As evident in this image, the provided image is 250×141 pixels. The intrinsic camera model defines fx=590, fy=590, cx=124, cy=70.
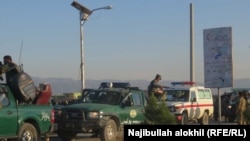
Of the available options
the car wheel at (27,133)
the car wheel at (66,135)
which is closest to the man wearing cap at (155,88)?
the car wheel at (66,135)

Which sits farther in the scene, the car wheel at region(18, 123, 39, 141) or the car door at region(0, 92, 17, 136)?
the car wheel at region(18, 123, 39, 141)

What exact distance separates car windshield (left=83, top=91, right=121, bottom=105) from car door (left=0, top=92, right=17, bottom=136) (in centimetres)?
446

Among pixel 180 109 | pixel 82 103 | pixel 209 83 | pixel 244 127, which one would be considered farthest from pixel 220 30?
pixel 244 127

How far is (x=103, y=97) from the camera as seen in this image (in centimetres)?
1927

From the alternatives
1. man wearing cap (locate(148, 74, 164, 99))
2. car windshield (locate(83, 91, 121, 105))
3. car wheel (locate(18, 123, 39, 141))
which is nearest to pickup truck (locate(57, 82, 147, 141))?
car windshield (locate(83, 91, 121, 105))

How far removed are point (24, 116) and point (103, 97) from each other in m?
4.20

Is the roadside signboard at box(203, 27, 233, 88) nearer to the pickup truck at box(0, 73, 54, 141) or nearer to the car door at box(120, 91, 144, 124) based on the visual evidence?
the car door at box(120, 91, 144, 124)

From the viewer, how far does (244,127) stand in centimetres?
880

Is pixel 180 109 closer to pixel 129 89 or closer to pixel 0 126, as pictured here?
pixel 129 89

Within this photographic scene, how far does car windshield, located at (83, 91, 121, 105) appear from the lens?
62.5 ft

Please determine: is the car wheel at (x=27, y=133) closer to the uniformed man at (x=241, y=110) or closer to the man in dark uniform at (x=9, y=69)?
the man in dark uniform at (x=9, y=69)

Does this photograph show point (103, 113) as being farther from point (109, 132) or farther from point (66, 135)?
point (66, 135)

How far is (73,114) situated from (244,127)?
9.68 meters

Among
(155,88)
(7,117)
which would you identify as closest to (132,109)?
(155,88)
